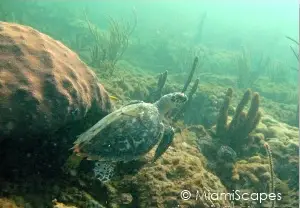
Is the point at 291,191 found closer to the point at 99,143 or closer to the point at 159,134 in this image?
the point at 159,134

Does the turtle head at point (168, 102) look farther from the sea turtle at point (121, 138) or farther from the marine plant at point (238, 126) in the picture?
the marine plant at point (238, 126)

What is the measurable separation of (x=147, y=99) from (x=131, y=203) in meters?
5.07

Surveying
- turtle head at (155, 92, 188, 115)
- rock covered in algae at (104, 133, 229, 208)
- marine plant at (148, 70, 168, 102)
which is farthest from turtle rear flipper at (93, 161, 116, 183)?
marine plant at (148, 70, 168, 102)

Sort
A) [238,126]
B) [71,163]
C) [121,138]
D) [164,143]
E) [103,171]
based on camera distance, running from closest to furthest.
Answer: [71,163] → [103,171] → [121,138] → [164,143] → [238,126]

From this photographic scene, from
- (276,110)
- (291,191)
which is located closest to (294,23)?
(276,110)

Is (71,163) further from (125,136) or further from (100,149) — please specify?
(125,136)

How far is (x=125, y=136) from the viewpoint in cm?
336

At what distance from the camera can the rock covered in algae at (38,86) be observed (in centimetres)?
270

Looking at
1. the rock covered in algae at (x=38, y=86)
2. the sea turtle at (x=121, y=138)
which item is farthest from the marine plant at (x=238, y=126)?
the rock covered in algae at (x=38, y=86)

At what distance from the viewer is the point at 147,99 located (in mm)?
7980

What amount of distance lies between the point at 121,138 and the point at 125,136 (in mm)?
63

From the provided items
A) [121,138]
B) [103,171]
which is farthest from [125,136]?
[103,171]

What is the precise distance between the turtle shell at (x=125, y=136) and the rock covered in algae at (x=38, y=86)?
1.20 ft

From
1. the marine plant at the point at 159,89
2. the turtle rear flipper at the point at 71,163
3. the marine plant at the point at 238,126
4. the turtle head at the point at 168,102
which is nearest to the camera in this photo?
the turtle rear flipper at the point at 71,163
